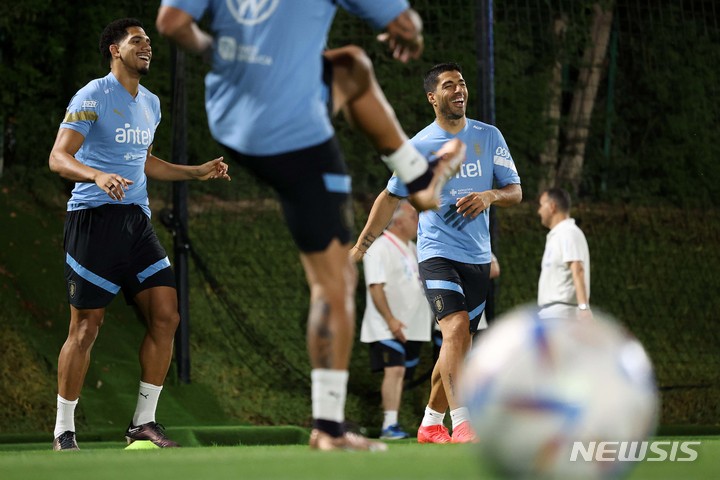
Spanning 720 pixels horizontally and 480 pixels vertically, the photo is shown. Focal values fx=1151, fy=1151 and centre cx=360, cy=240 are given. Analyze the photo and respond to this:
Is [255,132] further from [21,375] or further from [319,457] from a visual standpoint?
[21,375]

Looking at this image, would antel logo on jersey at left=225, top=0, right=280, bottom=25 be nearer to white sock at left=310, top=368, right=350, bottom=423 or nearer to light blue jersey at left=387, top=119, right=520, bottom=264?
white sock at left=310, top=368, right=350, bottom=423

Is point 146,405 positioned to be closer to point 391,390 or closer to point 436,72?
point 436,72

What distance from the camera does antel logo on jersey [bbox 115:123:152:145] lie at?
6.91 metres

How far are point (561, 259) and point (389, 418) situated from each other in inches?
78.1

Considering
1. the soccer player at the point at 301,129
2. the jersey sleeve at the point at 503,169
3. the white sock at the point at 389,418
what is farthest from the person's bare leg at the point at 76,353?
the white sock at the point at 389,418

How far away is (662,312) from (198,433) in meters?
6.15

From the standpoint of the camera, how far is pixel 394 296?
1009 centimetres

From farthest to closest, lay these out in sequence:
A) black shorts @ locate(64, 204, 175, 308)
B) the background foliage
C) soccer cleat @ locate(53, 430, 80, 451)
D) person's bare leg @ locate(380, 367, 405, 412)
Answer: the background foliage, person's bare leg @ locate(380, 367, 405, 412), black shorts @ locate(64, 204, 175, 308), soccer cleat @ locate(53, 430, 80, 451)

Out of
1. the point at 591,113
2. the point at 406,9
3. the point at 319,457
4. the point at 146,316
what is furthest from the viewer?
the point at 591,113

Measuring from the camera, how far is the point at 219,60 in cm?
433

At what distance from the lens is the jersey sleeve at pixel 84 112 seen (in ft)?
22.3

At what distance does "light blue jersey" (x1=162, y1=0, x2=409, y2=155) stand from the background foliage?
596 cm

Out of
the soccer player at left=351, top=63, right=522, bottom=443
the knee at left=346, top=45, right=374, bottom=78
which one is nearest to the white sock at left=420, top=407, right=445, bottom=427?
the soccer player at left=351, top=63, right=522, bottom=443

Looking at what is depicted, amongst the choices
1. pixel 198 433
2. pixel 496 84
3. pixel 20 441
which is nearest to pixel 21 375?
pixel 20 441
